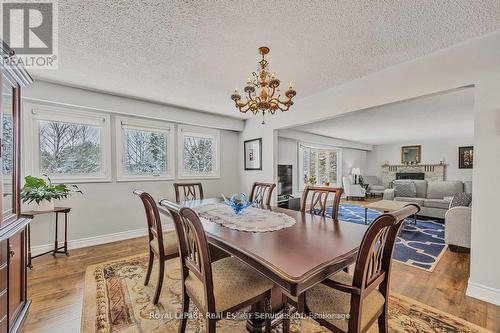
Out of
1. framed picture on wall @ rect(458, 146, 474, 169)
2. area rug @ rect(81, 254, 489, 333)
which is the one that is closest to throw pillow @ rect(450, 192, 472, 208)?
area rug @ rect(81, 254, 489, 333)

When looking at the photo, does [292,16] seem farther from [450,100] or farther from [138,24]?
[450,100]

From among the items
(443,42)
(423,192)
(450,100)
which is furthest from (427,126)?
(443,42)

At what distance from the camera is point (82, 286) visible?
2.21m

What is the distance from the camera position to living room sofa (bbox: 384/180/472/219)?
4.84m

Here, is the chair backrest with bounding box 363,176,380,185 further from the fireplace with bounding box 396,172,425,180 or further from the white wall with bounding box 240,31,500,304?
the white wall with bounding box 240,31,500,304

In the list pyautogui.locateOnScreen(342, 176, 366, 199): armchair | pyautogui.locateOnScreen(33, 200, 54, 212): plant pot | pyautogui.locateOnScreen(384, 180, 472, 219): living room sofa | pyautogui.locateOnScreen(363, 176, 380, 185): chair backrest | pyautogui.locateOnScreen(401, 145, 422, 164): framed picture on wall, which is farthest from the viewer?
pyautogui.locateOnScreen(363, 176, 380, 185): chair backrest

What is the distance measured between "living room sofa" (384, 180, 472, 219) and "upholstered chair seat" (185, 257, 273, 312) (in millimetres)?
5077

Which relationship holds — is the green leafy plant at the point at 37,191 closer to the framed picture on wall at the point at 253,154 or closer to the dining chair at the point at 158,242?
the dining chair at the point at 158,242

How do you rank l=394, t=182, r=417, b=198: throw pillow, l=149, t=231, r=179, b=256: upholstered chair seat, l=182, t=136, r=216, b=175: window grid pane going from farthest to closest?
l=394, t=182, r=417, b=198: throw pillow → l=182, t=136, r=216, b=175: window grid pane → l=149, t=231, r=179, b=256: upholstered chair seat

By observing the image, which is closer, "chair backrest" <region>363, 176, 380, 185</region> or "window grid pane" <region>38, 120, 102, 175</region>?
"window grid pane" <region>38, 120, 102, 175</region>

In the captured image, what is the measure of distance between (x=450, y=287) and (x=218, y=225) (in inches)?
94.1

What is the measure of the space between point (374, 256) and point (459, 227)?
2.85m

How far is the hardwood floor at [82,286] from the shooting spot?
1729 millimetres

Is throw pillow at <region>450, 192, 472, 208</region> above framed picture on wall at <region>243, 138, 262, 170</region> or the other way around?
the other way around
